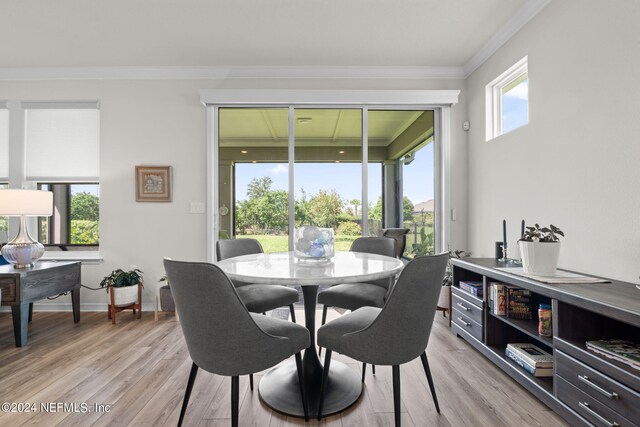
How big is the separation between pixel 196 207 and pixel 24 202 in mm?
1398

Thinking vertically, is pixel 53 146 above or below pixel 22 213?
above

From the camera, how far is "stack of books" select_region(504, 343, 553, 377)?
1.77 meters

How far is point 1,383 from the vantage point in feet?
6.50

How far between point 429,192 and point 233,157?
7.30 ft

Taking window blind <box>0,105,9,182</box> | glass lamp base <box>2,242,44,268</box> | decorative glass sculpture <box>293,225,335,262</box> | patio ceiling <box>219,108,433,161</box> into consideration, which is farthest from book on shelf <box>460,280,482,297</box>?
window blind <box>0,105,9,182</box>

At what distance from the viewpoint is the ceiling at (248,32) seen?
243cm

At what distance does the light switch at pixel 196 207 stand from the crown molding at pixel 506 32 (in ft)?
10.3

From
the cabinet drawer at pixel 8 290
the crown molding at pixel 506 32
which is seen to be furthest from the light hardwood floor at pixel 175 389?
the crown molding at pixel 506 32

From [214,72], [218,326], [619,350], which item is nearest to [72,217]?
[214,72]

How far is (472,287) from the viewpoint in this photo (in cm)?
244

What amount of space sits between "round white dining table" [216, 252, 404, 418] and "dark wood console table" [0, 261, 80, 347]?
6.42 ft

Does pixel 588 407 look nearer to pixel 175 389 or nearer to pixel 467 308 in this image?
pixel 467 308

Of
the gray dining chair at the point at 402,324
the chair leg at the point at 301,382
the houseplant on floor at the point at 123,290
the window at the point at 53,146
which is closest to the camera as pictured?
the gray dining chair at the point at 402,324

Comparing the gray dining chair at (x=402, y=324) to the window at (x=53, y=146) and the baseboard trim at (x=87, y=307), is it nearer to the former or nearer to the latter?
the baseboard trim at (x=87, y=307)
